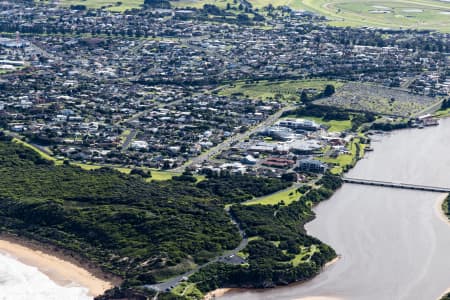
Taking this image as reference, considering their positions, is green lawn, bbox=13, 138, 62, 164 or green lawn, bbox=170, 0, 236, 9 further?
green lawn, bbox=170, 0, 236, 9

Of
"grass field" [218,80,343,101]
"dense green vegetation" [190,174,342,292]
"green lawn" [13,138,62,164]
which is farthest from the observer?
"grass field" [218,80,343,101]

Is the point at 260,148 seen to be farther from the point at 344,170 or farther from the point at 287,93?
the point at 287,93

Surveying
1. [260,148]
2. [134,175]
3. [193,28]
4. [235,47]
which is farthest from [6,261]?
[193,28]

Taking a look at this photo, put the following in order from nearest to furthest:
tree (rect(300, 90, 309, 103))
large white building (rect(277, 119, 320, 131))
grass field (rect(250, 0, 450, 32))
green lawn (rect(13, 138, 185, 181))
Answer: green lawn (rect(13, 138, 185, 181)), large white building (rect(277, 119, 320, 131)), tree (rect(300, 90, 309, 103)), grass field (rect(250, 0, 450, 32))

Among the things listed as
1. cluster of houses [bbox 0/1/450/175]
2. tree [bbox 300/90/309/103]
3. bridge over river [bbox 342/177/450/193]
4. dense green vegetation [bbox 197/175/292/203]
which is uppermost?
dense green vegetation [bbox 197/175/292/203]

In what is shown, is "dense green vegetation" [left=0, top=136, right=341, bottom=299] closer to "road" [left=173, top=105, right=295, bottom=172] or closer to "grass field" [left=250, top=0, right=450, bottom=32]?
"road" [left=173, top=105, right=295, bottom=172]

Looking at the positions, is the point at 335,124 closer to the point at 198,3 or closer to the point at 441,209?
the point at 441,209

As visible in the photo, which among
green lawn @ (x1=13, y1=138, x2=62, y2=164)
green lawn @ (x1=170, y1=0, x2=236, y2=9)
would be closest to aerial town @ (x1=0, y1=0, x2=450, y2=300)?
green lawn @ (x1=13, y1=138, x2=62, y2=164)
